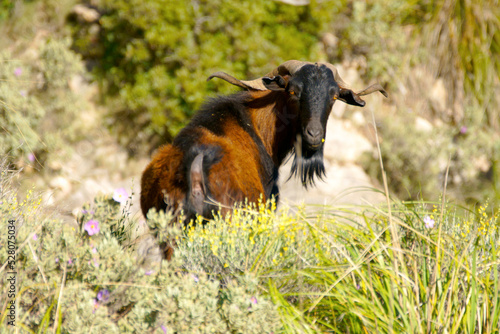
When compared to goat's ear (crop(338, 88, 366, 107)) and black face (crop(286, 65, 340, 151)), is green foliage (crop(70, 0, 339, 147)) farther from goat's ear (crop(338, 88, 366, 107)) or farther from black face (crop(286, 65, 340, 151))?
black face (crop(286, 65, 340, 151))

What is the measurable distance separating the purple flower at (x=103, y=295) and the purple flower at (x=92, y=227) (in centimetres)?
41

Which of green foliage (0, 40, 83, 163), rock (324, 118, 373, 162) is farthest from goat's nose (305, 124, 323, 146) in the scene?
green foliage (0, 40, 83, 163)

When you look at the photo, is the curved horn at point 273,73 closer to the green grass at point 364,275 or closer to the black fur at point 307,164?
the black fur at point 307,164

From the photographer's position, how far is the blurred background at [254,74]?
7.65 meters

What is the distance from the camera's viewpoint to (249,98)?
4.38 meters

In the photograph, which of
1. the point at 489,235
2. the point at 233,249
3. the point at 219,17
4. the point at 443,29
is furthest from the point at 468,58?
the point at 233,249

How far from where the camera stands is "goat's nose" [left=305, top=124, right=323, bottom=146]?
375 centimetres

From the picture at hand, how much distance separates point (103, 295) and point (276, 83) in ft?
8.09

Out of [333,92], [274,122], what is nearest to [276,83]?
[274,122]

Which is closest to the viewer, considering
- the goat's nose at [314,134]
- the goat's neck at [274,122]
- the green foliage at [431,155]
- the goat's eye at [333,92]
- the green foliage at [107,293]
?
the green foliage at [107,293]

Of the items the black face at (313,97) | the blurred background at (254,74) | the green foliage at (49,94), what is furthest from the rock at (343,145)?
the green foliage at (49,94)

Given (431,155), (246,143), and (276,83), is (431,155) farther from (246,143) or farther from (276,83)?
(246,143)

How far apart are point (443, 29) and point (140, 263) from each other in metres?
8.07

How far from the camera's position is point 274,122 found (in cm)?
427
